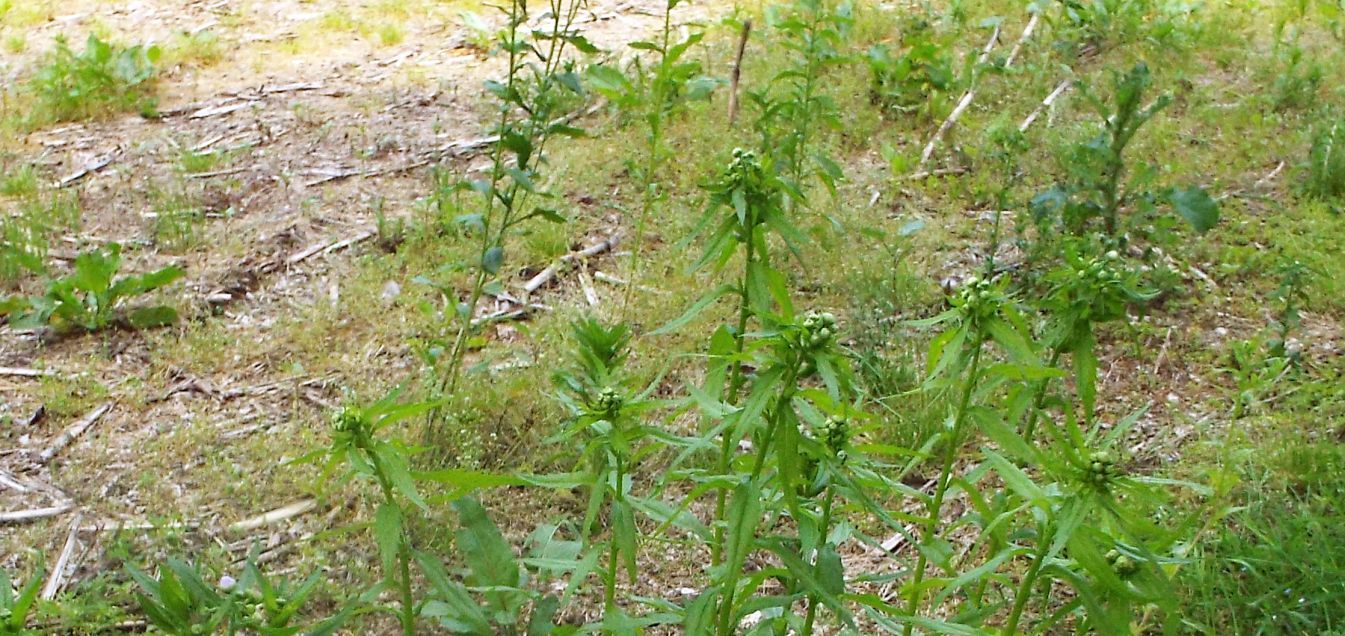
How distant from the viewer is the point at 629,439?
207 centimetres

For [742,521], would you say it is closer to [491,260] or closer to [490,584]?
[490,584]

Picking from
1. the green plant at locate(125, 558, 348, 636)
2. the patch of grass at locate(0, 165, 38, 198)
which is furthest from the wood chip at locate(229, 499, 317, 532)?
the patch of grass at locate(0, 165, 38, 198)

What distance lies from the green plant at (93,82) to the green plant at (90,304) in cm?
173

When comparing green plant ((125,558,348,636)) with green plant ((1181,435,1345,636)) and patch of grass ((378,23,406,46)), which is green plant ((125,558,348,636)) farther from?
patch of grass ((378,23,406,46))

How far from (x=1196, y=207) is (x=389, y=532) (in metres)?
3.15

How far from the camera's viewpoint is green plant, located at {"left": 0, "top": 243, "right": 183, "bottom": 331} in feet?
12.6

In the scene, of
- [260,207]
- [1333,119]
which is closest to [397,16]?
[260,207]

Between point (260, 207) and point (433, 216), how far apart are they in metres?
0.73

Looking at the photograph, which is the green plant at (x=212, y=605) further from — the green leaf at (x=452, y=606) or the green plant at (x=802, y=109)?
the green plant at (x=802, y=109)

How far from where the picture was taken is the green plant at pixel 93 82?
5375mm

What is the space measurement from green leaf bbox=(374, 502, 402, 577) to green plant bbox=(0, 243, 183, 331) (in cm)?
226

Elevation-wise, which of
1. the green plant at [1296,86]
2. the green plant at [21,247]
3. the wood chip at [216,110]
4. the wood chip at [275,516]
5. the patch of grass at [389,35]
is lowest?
the wood chip at [275,516]

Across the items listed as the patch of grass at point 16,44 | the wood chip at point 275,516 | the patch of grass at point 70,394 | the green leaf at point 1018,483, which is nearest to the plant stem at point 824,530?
the green leaf at point 1018,483

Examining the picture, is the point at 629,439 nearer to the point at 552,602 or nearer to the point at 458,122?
the point at 552,602
